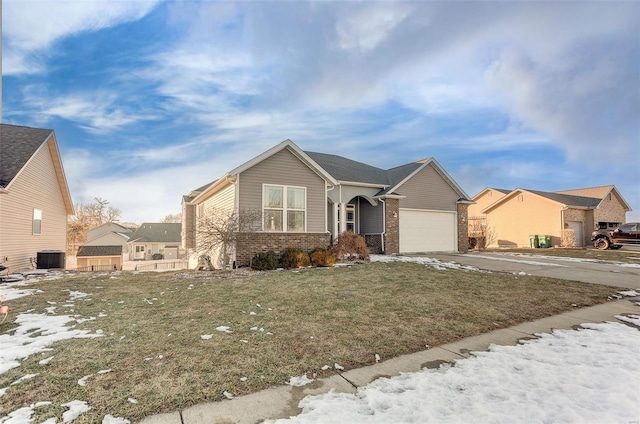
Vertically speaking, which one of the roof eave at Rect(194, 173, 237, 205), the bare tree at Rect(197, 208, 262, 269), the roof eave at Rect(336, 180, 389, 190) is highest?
the roof eave at Rect(336, 180, 389, 190)

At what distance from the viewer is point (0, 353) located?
3586mm

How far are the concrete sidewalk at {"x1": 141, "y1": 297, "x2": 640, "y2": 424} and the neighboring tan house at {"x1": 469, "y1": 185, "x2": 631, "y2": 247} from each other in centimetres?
2488

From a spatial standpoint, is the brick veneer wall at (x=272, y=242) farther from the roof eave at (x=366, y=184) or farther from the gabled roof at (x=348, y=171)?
the gabled roof at (x=348, y=171)

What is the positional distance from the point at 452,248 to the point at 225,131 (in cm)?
1609

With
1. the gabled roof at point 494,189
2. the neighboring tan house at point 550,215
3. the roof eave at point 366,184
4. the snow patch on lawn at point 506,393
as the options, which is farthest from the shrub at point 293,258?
the gabled roof at point 494,189

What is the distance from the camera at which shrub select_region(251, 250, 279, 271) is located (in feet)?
36.6

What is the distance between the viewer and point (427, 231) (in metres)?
18.3

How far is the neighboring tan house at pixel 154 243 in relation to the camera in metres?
43.6

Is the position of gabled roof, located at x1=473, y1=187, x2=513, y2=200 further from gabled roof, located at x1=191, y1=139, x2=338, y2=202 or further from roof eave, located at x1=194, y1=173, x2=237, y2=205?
roof eave, located at x1=194, y1=173, x2=237, y2=205

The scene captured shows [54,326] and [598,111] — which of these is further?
[598,111]

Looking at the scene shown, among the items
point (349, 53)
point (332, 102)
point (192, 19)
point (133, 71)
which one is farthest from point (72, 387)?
point (332, 102)

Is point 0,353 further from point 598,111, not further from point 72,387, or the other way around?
point 598,111

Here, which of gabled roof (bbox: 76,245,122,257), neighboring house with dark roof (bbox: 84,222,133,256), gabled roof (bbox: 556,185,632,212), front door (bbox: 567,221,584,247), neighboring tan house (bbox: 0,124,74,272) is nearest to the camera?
neighboring tan house (bbox: 0,124,74,272)

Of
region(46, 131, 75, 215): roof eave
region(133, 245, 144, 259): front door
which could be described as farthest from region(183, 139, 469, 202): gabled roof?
region(133, 245, 144, 259): front door
